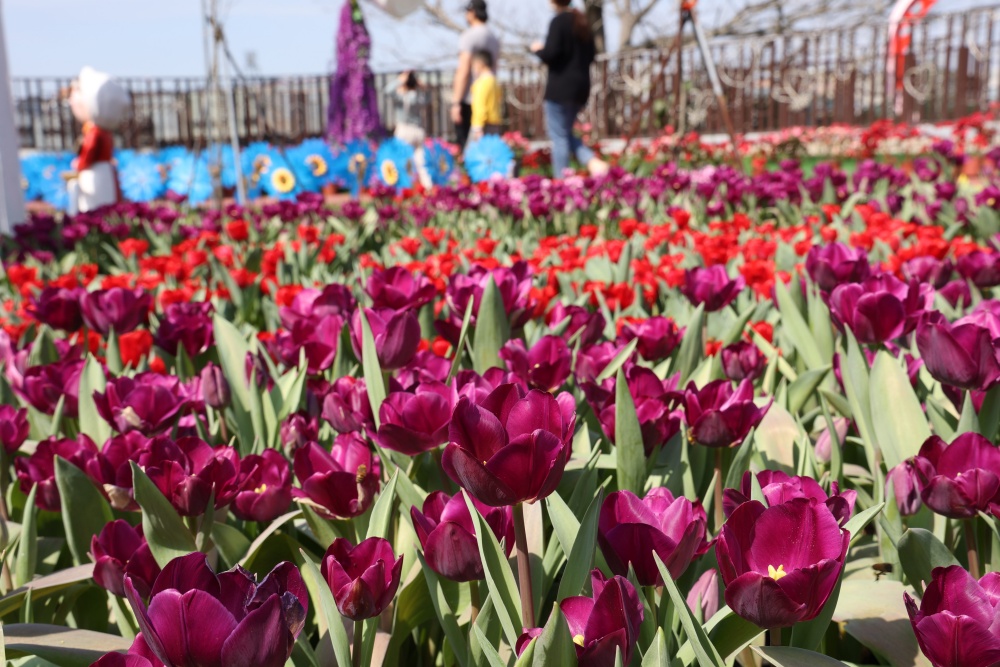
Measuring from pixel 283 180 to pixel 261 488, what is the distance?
10.2m

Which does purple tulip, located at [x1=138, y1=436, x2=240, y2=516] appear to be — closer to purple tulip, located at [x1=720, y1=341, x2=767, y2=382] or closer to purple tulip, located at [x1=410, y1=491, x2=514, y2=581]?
purple tulip, located at [x1=410, y1=491, x2=514, y2=581]

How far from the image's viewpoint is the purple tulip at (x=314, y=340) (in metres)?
1.55

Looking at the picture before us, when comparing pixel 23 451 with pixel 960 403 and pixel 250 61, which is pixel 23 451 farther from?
pixel 250 61

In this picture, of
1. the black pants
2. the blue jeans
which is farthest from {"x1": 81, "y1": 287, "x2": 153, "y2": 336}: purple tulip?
the black pants

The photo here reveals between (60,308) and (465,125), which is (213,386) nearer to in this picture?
(60,308)

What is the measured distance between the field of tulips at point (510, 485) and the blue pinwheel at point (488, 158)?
803cm

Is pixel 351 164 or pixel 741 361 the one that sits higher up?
pixel 351 164

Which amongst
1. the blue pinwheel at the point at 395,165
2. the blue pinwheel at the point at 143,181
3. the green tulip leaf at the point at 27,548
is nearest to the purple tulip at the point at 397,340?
the green tulip leaf at the point at 27,548

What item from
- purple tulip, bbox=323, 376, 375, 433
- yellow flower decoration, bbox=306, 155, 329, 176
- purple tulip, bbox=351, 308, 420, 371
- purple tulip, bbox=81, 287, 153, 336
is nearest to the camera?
purple tulip, bbox=323, 376, 375, 433

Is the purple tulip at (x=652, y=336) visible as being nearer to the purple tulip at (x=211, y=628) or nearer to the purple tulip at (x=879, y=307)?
the purple tulip at (x=879, y=307)

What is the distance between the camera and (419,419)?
102 cm

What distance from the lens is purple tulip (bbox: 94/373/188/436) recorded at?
1.28 m

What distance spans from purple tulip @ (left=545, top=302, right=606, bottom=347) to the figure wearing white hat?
6676 mm

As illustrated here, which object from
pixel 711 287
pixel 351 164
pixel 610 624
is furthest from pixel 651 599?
pixel 351 164
